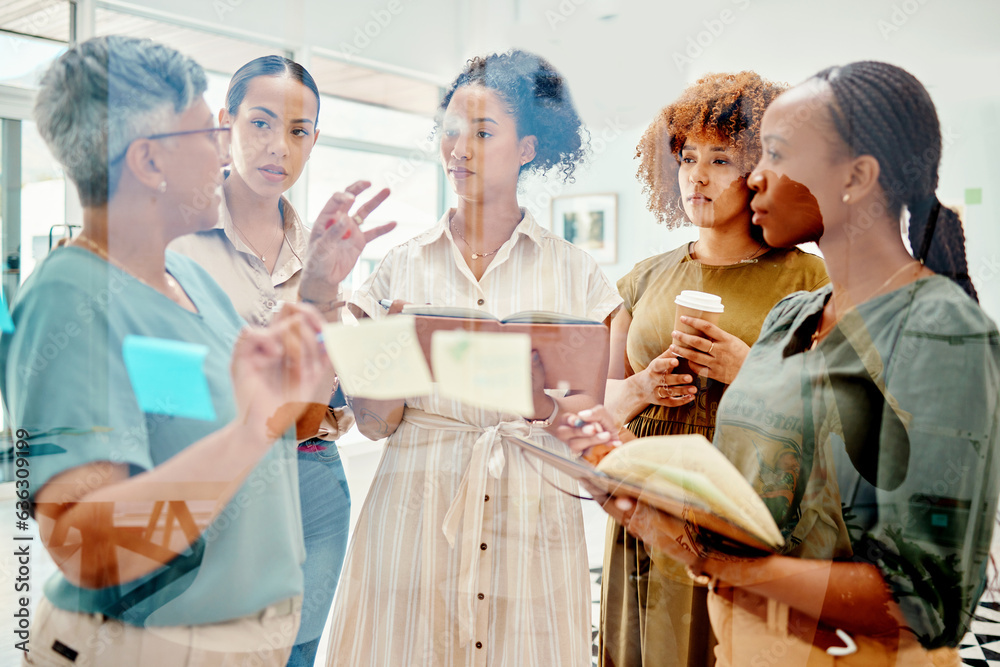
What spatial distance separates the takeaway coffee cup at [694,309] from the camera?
31.1 inches

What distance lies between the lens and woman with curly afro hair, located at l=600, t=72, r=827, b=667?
0.77 meters

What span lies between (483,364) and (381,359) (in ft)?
0.43

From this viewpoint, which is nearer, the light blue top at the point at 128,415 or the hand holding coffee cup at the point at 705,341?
the light blue top at the point at 128,415

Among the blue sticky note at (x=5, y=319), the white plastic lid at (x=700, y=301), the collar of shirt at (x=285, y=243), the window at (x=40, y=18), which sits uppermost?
the window at (x=40, y=18)

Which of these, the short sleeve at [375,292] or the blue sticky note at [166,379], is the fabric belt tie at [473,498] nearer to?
the short sleeve at [375,292]

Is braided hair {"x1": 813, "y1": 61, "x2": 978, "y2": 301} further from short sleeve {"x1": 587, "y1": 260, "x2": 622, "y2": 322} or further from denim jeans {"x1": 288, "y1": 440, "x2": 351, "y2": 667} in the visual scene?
denim jeans {"x1": 288, "y1": 440, "x2": 351, "y2": 667}

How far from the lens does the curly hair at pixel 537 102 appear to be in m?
0.83

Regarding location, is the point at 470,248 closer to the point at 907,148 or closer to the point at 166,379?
the point at 166,379

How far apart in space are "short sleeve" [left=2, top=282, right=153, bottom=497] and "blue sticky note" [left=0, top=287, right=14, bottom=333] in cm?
1

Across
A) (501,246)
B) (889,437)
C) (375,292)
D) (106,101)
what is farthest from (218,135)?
(889,437)

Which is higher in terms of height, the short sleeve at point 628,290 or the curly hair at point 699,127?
the curly hair at point 699,127

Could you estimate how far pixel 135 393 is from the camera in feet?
2.24

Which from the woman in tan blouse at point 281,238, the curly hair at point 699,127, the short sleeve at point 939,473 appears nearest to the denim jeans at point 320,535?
the woman in tan blouse at point 281,238

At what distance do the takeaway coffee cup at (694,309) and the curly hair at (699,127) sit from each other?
0.34 feet
